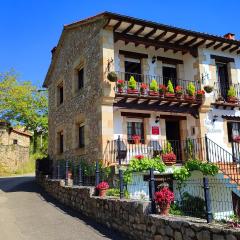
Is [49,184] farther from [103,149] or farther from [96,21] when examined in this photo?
[96,21]

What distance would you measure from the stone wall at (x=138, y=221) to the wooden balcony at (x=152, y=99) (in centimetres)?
431

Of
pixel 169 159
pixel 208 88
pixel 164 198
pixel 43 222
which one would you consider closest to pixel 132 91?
pixel 169 159

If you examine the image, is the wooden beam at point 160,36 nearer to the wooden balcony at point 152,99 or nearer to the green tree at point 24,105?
the wooden balcony at point 152,99

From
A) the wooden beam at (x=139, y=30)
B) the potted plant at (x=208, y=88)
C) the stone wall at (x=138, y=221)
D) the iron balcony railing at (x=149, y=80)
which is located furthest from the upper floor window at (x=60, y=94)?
the potted plant at (x=208, y=88)

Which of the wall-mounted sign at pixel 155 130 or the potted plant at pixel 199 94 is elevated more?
the potted plant at pixel 199 94

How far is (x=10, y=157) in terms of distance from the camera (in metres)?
30.3

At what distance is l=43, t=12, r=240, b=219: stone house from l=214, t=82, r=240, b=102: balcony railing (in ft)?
0.17

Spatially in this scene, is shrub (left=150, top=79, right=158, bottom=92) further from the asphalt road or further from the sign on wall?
the asphalt road

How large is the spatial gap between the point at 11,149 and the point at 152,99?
68.0 ft

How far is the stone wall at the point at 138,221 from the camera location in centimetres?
556

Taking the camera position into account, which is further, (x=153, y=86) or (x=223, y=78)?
(x=223, y=78)

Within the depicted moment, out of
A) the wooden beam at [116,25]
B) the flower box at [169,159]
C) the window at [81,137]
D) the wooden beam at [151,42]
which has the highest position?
the wooden beam at [116,25]

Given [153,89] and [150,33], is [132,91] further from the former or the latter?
[150,33]

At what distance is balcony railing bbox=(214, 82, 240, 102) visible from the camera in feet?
51.7
